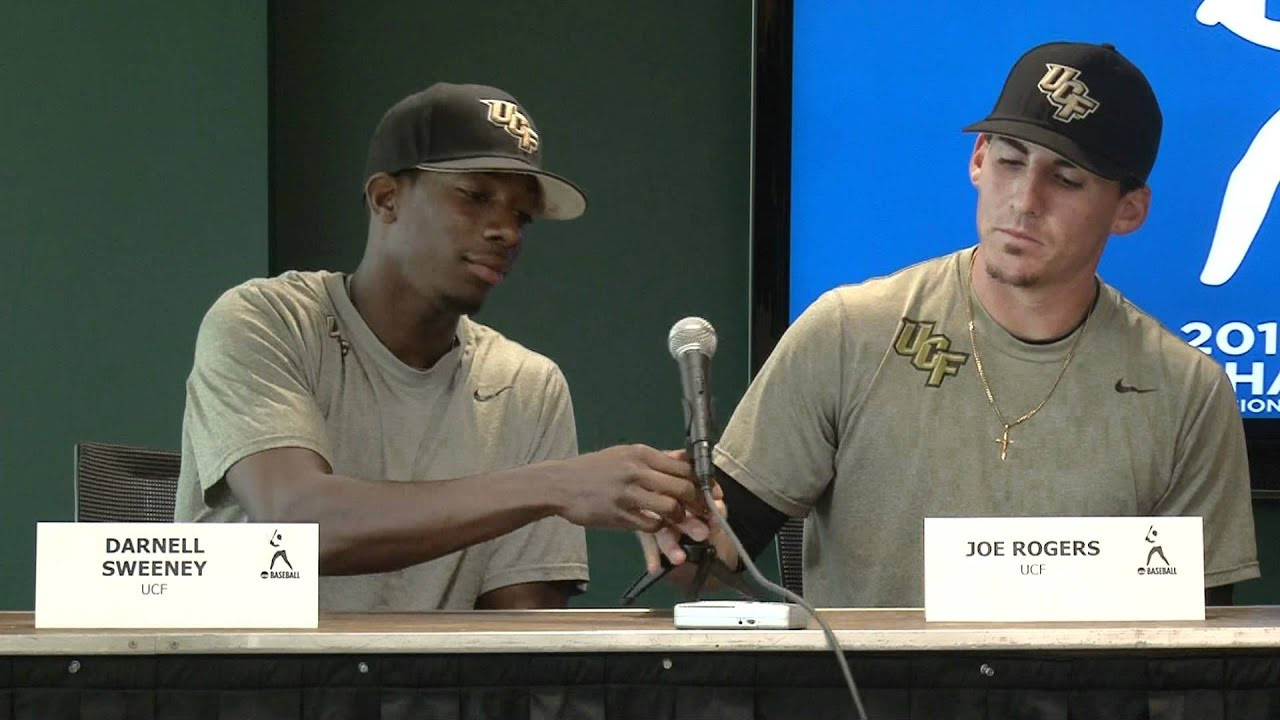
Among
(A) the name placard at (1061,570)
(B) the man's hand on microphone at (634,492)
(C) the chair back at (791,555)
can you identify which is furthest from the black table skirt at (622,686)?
(C) the chair back at (791,555)

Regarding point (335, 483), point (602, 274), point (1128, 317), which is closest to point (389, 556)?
point (335, 483)

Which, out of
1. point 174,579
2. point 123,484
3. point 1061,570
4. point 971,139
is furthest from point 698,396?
point 971,139

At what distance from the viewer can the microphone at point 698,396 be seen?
1.59 m

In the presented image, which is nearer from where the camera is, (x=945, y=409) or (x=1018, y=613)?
(x=1018, y=613)

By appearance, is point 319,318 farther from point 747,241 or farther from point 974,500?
point 747,241

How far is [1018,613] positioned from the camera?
149 centimetres

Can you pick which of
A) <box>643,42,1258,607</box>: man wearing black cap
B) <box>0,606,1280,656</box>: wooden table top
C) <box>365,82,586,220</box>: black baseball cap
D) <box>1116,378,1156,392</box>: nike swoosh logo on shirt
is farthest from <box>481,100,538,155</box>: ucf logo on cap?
<box>0,606,1280,656</box>: wooden table top

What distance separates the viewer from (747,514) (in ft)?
7.11

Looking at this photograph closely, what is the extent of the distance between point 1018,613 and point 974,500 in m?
0.63

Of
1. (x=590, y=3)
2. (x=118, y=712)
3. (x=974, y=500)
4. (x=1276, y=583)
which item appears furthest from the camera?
(x=590, y=3)

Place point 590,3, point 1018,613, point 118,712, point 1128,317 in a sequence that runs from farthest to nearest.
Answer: point 590,3
point 1128,317
point 1018,613
point 118,712

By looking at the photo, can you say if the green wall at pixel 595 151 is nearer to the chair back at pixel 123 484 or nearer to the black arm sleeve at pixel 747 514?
the chair back at pixel 123 484

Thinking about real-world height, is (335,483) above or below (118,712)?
above

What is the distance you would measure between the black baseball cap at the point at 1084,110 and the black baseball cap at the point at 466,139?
0.61 metres
